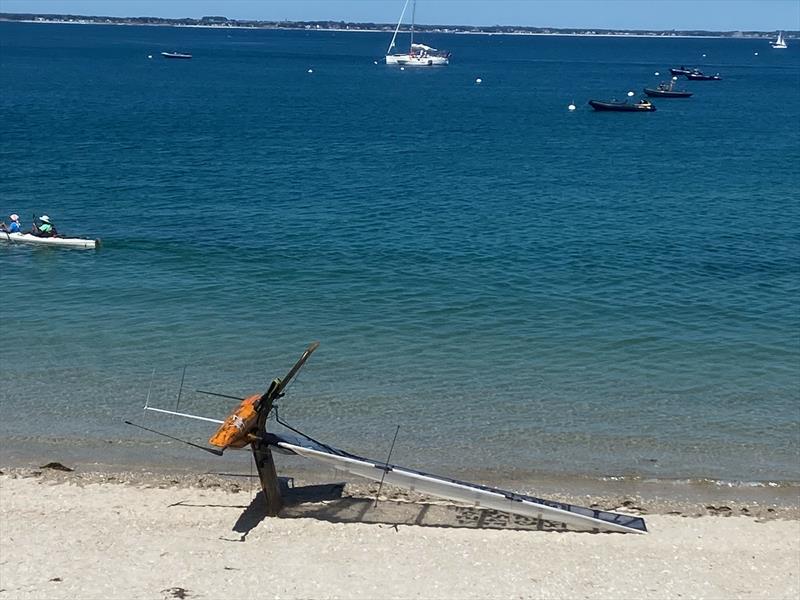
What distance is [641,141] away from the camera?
76.8 meters

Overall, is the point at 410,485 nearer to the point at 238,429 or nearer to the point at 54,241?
the point at 238,429

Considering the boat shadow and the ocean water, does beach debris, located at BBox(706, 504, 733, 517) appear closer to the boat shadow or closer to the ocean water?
the ocean water

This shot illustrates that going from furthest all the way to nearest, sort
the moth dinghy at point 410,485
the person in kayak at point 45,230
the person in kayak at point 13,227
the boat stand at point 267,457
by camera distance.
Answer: the person in kayak at point 13,227
the person in kayak at point 45,230
the moth dinghy at point 410,485
the boat stand at point 267,457

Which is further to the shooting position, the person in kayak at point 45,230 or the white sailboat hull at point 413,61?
the white sailboat hull at point 413,61

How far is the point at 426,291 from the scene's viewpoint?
3525cm

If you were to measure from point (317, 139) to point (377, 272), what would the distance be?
36.3 metres

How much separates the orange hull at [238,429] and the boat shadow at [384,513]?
6.78ft

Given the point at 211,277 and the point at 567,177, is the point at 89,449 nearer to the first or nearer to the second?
the point at 211,277

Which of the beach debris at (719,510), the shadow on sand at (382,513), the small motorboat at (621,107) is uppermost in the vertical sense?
the small motorboat at (621,107)

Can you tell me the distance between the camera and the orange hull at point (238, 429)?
1722 cm

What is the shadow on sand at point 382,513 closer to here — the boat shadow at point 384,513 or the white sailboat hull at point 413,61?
the boat shadow at point 384,513

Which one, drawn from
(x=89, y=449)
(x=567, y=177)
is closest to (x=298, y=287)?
(x=89, y=449)

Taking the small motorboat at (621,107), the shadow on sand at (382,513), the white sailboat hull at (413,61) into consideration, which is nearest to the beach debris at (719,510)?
the shadow on sand at (382,513)

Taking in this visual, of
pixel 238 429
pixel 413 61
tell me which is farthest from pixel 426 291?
pixel 413 61
